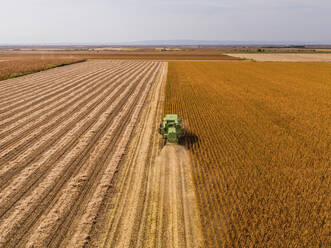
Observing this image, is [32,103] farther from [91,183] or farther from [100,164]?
[91,183]

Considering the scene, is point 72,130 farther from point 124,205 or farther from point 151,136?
point 124,205

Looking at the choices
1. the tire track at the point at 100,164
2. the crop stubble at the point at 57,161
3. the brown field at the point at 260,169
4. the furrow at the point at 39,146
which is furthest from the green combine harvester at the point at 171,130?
the furrow at the point at 39,146

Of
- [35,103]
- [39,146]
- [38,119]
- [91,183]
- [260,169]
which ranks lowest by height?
[91,183]

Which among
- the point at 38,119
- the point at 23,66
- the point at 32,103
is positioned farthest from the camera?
the point at 23,66

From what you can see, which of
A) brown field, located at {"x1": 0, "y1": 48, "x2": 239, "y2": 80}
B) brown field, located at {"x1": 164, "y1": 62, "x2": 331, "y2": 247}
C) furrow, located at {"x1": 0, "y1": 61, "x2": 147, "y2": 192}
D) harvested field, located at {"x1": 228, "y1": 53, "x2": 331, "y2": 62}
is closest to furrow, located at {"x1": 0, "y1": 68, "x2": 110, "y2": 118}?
furrow, located at {"x1": 0, "y1": 61, "x2": 147, "y2": 192}

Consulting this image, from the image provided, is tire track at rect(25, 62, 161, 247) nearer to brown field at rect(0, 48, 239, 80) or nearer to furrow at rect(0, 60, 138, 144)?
furrow at rect(0, 60, 138, 144)

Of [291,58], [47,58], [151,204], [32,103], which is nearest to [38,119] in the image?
[32,103]

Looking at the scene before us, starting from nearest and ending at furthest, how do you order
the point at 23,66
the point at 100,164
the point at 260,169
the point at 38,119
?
the point at 260,169 < the point at 100,164 < the point at 38,119 < the point at 23,66

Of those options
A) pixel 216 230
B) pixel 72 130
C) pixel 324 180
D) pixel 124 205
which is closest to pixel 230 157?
pixel 324 180
